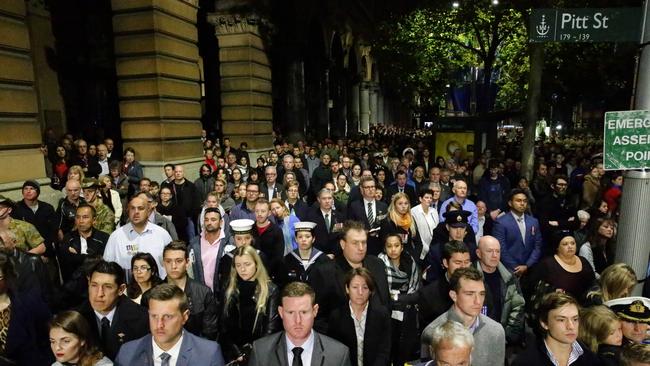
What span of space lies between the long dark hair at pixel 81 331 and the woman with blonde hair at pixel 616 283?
454 cm

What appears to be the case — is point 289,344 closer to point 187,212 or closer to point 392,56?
point 187,212

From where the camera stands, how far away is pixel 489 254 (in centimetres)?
446

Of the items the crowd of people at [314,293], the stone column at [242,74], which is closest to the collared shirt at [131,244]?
the crowd of people at [314,293]

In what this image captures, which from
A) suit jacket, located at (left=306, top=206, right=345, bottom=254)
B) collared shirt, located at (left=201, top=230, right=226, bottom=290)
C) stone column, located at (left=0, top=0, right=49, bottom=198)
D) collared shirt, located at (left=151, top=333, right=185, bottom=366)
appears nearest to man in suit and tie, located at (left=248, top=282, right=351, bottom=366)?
collared shirt, located at (left=151, top=333, right=185, bottom=366)

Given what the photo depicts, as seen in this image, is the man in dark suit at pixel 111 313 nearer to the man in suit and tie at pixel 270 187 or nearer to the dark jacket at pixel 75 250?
the dark jacket at pixel 75 250

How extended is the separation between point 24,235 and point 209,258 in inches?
87.7

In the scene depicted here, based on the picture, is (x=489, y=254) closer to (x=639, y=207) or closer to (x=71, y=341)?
(x=639, y=207)

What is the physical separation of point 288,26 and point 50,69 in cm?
1226

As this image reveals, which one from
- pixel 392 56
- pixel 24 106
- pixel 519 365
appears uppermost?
pixel 392 56

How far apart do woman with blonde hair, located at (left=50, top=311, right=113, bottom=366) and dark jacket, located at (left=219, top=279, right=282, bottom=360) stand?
47.3 inches

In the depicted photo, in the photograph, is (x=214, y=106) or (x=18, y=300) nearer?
(x=18, y=300)

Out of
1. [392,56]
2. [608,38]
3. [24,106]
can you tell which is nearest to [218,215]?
[608,38]

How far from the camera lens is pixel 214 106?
67.2ft

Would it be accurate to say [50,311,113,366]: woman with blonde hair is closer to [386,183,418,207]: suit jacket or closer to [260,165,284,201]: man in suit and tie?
[260,165,284,201]: man in suit and tie
